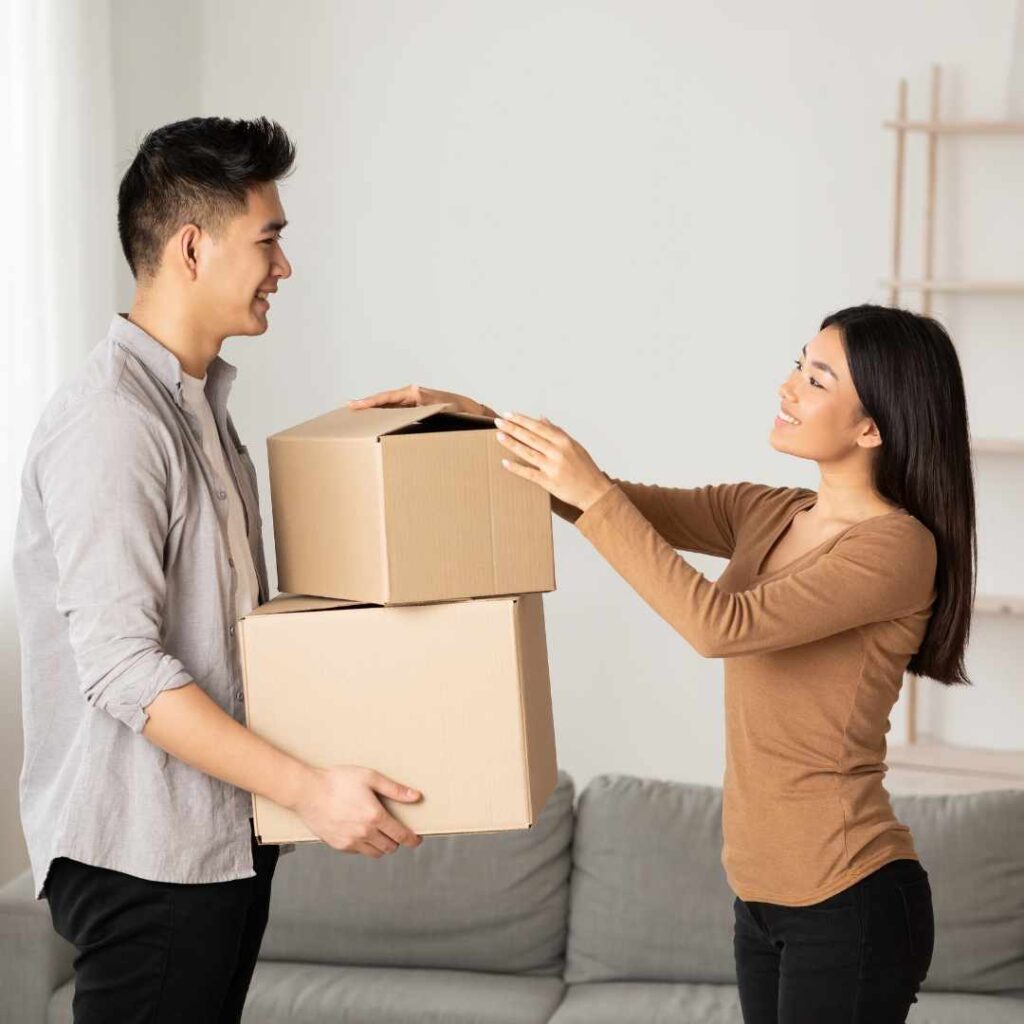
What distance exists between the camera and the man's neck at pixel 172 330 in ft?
5.18

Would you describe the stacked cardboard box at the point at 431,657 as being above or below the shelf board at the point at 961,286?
below

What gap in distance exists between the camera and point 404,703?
1534 millimetres

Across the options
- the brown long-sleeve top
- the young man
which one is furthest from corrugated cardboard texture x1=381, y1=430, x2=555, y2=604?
the young man

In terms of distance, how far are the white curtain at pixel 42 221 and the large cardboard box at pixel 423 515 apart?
5.03ft

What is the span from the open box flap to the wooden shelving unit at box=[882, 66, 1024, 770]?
1.89 m

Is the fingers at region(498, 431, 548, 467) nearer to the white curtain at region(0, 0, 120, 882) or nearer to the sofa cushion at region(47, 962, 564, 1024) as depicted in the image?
the sofa cushion at region(47, 962, 564, 1024)

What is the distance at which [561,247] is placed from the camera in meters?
3.57

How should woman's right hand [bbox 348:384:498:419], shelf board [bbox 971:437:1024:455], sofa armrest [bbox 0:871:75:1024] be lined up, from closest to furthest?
woman's right hand [bbox 348:384:498:419] → sofa armrest [bbox 0:871:75:1024] → shelf board [bbox 971:437:1024:455]

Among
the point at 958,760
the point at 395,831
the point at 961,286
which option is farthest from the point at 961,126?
the point at 395,831

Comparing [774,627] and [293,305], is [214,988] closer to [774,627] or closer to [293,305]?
[774,627]

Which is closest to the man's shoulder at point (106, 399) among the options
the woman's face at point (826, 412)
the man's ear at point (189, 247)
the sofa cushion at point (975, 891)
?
the man's ear at point (189, 247)

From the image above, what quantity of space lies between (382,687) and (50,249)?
1799 millimetres

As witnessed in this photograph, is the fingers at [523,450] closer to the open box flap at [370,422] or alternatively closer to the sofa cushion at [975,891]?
the open box flap at [370,422]

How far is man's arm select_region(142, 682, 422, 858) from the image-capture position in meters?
1.45
